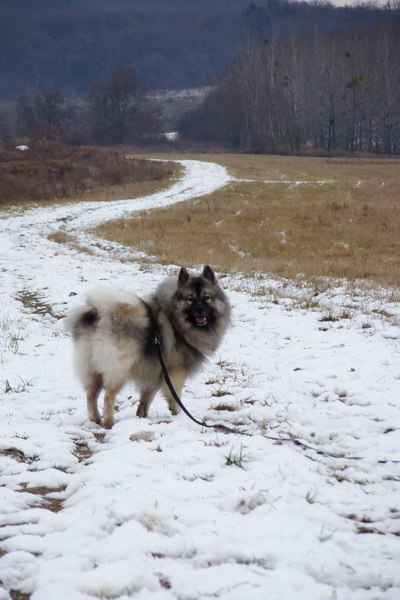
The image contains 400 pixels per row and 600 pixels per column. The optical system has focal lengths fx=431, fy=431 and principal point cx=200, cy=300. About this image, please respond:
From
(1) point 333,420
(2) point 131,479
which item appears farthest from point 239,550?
(1) point 333,420

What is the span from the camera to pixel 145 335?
4.84m

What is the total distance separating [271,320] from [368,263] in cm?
767

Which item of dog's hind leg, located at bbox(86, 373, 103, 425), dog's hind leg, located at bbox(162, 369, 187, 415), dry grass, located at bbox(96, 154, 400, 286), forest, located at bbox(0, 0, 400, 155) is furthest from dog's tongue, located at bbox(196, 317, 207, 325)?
forest, located at bbox(0, 0, 400, 155)

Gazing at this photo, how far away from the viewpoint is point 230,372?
6.33 m

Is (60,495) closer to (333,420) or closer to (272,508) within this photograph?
(272,508)

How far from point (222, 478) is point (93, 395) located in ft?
6.84

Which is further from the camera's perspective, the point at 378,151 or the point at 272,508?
the point at 378,151

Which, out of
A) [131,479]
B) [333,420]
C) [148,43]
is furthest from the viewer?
[148,43]

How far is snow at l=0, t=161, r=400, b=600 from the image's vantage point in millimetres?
2307

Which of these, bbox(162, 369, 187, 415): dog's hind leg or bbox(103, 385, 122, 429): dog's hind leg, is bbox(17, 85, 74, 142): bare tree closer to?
bbox(162, 369, 187, 415): dog's hind leg

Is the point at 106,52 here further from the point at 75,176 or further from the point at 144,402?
the point at 144,402

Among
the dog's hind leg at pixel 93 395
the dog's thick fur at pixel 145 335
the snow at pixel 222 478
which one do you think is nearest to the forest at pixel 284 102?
the snow at pixel 222 478

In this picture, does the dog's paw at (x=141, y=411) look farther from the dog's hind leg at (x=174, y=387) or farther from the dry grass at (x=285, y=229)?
the dry grass at (x=285, y=229)

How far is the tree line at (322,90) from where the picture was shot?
6912 cm
